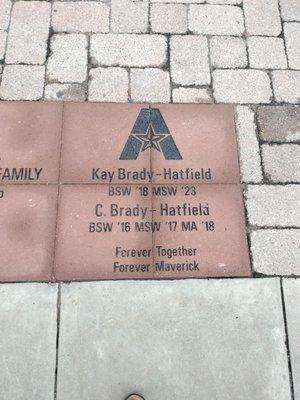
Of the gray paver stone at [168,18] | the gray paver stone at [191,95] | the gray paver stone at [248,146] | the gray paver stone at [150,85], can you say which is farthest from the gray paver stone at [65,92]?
the gray paver stone at [248,146]

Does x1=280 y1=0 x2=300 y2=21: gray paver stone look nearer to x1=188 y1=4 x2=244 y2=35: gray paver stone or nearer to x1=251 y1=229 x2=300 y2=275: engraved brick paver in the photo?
x1=188 y1=4 x2=244 y2=35: gray paver stone

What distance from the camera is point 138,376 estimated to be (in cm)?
278

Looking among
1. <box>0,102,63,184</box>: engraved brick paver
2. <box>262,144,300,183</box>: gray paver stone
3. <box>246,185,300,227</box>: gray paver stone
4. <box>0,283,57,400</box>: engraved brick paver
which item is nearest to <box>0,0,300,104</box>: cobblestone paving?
<box>0,102,63,184</box>: engraved brick paver

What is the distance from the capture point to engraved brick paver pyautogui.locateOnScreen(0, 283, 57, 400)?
2.73 metres

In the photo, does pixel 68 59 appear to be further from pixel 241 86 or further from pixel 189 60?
pixel 241 86

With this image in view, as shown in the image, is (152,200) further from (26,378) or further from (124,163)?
(26,378)

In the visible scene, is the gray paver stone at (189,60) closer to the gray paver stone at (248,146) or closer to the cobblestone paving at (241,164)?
the cobblestone paving at (241,164)

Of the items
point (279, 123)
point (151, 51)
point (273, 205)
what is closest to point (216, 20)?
point (151, 51)

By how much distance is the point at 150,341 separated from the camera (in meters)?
2.85

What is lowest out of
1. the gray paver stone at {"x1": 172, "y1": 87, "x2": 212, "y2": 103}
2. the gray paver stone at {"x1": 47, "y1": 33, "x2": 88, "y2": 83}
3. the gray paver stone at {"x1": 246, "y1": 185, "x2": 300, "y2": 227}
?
the gray paver stone at {"x1": 246, "y1": 185, "x2": 300, "y2": 227}

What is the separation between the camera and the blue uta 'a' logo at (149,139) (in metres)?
3.30

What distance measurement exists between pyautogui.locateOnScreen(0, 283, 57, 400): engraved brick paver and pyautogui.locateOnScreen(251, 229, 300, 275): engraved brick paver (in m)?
1.43

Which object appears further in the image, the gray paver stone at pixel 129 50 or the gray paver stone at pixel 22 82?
the gray paver stone at pixel 129 50

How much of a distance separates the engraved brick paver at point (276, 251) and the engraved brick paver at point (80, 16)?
2156mm
